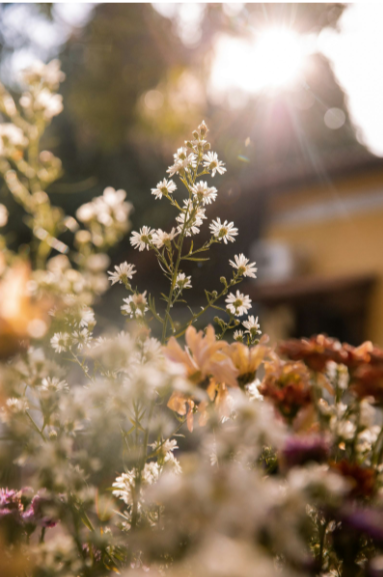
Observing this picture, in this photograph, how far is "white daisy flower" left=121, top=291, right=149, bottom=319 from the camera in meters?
0.57

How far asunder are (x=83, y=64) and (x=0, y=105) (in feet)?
17.4

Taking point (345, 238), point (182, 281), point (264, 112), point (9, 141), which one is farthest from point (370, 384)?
point (345, 238)

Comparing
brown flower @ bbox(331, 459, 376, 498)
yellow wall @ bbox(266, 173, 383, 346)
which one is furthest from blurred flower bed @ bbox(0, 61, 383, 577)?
yellow wall @ bbox(266, 173, 383, 346)

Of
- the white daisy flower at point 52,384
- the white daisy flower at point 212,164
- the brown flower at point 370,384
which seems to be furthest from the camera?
the white daisy flower at point 212,164

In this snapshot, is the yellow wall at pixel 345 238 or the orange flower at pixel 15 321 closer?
the orange flower at pixel 15 321

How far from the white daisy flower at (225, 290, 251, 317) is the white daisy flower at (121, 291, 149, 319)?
0.37 ft

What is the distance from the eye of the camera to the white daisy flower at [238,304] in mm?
620

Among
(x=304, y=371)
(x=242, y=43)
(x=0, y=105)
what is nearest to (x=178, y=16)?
(x=242, y=43)

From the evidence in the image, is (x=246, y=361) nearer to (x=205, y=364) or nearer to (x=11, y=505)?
(x=205, y=364)

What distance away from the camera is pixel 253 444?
35 cm

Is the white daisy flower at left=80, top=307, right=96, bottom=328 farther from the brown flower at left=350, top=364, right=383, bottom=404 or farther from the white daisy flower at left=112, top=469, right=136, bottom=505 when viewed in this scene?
the brown flower at left=350, top=364, right=383, bottom=404

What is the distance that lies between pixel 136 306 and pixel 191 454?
7.1 inches

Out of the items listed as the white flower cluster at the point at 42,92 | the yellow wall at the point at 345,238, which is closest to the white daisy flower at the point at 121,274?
the white flower cluster at the point at 42,92

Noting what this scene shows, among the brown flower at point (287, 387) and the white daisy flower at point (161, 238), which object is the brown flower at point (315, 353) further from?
the white daisy flower at point (161, 238)
